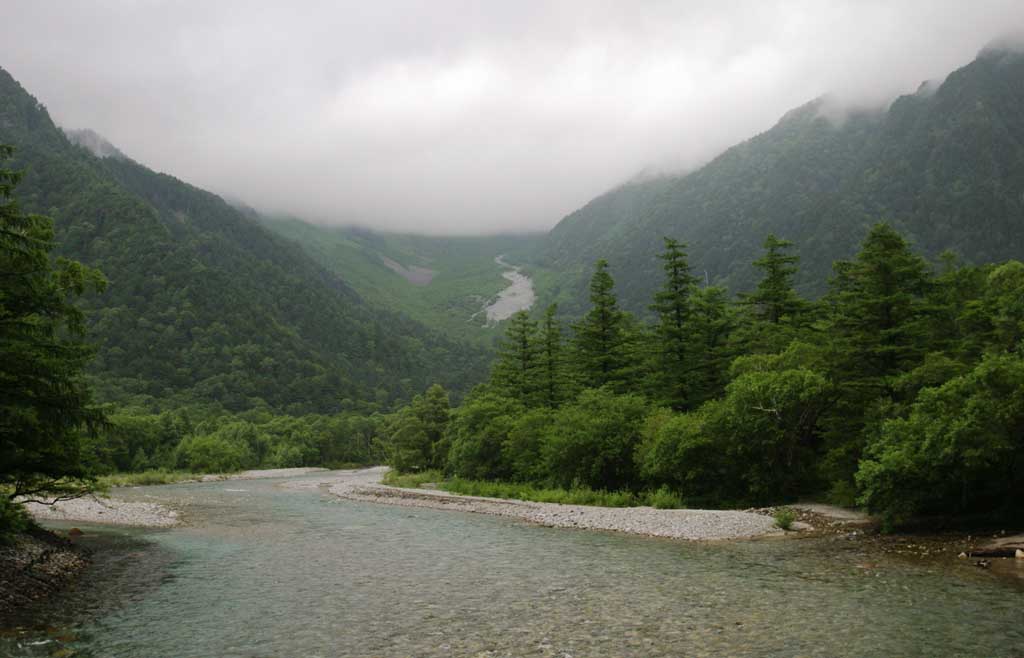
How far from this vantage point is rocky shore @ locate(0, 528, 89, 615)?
60.8 feet

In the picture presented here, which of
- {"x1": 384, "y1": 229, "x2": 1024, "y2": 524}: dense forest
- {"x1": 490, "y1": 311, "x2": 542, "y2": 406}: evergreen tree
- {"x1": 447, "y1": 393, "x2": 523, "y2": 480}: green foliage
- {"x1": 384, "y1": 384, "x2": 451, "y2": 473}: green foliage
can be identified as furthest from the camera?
{"x1": 384, "y1": 384, "x2": 451, "y2": 473}: green foliage

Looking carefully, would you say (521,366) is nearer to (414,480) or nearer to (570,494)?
(414,480)

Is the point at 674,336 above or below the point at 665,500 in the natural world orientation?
above

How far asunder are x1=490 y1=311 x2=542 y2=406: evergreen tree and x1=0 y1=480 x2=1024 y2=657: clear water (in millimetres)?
34006

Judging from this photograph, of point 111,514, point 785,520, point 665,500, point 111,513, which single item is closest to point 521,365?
point 665,500

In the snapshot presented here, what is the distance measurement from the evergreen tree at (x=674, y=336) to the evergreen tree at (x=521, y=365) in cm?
1402

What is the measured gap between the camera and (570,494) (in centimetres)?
4466

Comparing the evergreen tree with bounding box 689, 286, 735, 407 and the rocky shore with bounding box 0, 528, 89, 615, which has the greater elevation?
the evergreen tree with bounding box 689, 286, 735, 407

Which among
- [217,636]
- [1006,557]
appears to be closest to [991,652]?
[1006,557]

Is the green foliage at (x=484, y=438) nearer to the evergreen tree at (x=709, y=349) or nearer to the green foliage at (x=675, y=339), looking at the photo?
the green foliage at (x=675, y=339)

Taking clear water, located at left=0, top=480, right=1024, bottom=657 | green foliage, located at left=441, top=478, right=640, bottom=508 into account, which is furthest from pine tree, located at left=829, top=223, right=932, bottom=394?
green foliage, located at left=441, top=478, right=640, bottom=508

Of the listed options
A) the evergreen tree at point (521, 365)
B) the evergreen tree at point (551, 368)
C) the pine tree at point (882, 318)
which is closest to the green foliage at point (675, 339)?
the evergreen tree at point (551, 368)

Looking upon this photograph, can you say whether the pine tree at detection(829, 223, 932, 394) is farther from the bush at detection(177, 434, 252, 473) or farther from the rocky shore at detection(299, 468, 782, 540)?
the bush at detection(177, 434, 252, 473)

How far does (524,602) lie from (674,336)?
118 feet
